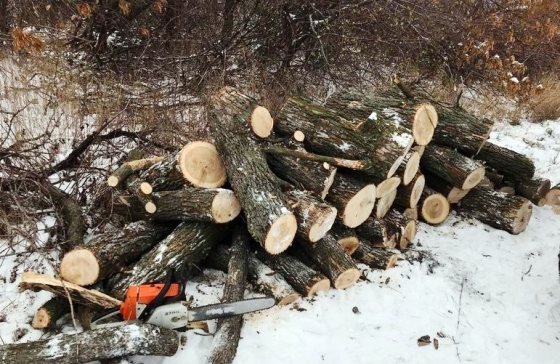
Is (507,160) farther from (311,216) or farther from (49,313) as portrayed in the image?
(49,313)

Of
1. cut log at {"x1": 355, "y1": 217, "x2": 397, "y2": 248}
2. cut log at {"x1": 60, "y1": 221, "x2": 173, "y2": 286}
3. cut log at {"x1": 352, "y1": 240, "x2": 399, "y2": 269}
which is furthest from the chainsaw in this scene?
cut log at {"x1": 355, "y1": 217, "x2": 397, "y2": 248}

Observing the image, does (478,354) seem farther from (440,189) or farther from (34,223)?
(34,223)

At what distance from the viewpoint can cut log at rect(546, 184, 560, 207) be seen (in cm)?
542

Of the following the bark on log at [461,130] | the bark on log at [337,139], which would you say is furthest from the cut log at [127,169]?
the bark on log at [461,130]

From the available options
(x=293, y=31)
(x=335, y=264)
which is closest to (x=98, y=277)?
(x=335, y=264)

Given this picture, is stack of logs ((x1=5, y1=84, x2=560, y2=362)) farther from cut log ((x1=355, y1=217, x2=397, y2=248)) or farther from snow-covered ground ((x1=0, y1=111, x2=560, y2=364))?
snow-covered ground ((x1=0, y1=111, x2=560, y2=364))

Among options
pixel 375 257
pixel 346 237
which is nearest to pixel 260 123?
pixel 346 237

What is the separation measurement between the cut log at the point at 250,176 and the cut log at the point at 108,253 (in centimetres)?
86

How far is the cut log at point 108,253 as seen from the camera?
11.0ft

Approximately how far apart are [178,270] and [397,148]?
2205 mm

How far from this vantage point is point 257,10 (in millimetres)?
7949

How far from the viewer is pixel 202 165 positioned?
393 cm

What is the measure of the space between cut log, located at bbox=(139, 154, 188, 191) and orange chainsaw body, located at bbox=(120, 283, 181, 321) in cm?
111

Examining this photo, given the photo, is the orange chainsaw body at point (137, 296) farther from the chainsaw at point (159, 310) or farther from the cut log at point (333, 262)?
the cut log at point (333, 262)
